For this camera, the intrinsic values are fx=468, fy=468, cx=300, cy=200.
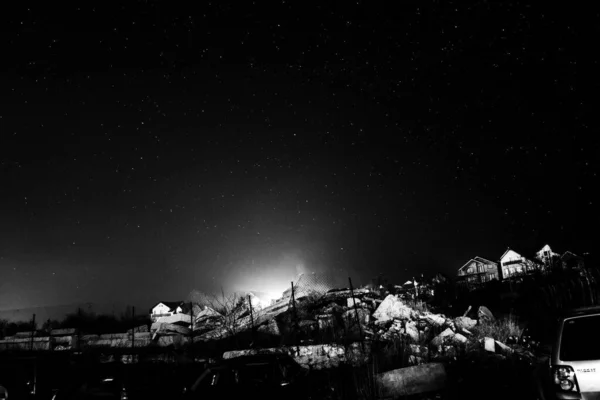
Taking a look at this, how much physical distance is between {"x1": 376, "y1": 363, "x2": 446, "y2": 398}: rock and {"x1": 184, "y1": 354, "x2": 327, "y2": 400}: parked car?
6.49 ft

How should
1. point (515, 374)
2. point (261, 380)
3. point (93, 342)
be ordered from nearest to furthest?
point (261, 380) → point (515, 374) → point (93, 342)

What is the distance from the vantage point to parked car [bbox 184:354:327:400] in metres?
9.07

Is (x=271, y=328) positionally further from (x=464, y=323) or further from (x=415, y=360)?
(x=415, y=360)

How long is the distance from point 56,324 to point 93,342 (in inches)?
1035

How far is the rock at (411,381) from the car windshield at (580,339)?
18.3 feet

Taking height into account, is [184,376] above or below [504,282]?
below

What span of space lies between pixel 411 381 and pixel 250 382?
402cm

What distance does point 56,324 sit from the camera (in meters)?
47.4

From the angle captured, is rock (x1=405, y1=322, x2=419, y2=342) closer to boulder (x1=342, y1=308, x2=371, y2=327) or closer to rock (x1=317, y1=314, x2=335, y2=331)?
boulder (x1=342, y1=308, x2=371, y2=327)

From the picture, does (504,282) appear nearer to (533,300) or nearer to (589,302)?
(533,300)

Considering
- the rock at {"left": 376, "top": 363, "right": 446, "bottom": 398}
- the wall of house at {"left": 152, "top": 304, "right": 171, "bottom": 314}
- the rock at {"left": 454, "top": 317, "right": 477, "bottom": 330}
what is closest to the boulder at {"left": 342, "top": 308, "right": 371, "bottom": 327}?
the rock at {"left": 454, "top": 317, "right": 477, "bottom": 330}

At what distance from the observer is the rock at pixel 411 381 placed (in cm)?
1080

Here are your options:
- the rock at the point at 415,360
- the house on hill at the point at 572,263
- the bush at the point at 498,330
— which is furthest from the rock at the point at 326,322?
the house on hill at the point at 572,263

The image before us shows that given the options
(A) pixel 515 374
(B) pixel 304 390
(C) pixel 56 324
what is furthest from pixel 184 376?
(C) pixel 56 324
